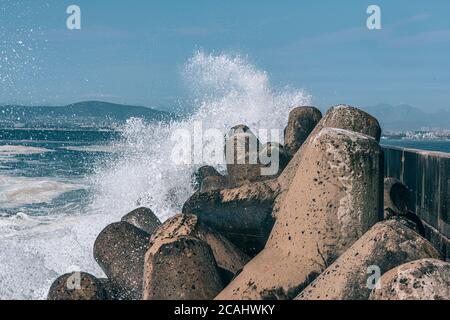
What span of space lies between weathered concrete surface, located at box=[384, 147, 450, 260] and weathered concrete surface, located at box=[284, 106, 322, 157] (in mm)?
2184

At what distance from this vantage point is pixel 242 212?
5477 millimetres

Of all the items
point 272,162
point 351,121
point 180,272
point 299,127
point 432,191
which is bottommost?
point 180,272

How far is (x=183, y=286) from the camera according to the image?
4145 mm

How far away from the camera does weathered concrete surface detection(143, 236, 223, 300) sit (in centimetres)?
415

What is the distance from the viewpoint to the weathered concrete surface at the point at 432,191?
5.17 meters

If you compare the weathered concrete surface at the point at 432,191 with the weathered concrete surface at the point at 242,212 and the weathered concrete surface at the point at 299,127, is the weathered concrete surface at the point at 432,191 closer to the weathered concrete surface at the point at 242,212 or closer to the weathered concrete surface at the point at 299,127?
the weathered concrete surface at the point at 242,212

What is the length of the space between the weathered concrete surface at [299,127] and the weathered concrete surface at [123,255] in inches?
154

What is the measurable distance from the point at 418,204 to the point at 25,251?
4947 mm

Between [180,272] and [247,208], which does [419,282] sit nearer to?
[180,272]

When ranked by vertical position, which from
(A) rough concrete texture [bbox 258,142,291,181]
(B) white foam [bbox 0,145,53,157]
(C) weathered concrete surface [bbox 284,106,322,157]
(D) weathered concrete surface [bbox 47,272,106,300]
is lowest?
(B) white foam [bbox 0,145,53,157]

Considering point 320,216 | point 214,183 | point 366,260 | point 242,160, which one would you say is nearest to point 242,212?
point 320,216

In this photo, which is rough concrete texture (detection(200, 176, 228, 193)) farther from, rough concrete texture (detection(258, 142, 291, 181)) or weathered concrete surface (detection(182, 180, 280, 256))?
weathered concrete surface (detection(182, 180, 280, 256))

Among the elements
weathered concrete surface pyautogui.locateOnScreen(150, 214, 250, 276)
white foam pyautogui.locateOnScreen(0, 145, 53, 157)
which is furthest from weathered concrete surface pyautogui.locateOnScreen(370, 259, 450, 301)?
white foam pyautogui.locateOnScreen(0, 145, 53, 157)

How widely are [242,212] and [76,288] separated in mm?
1563
